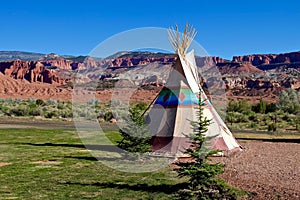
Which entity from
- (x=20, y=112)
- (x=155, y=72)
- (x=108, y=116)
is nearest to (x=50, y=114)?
(x=20, y=112)

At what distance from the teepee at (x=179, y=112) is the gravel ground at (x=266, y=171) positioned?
4.35 ft

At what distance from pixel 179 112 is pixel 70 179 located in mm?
6800

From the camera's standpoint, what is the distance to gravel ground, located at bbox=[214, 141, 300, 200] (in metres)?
9.85

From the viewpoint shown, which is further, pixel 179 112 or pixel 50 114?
pixel 50 114

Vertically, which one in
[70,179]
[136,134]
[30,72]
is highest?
[30,72]

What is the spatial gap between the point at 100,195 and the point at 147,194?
1.27 metres

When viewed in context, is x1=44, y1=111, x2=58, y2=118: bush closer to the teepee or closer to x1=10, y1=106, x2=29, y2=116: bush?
x1=10, y1=106, x2=29, y2=116: bush

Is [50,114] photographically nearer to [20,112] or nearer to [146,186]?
[20,112]

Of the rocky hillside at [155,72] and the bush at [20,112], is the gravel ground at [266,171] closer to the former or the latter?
the bush at [20,112]

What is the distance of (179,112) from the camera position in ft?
55.3

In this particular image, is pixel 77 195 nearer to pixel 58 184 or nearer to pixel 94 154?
pixel 58 184

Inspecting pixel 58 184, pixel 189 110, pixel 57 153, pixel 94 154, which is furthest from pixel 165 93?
pixel 58 184

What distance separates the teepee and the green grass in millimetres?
3123

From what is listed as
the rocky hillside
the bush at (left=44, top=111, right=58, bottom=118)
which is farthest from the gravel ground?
the rocky hillside
